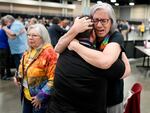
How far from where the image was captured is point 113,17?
174cm

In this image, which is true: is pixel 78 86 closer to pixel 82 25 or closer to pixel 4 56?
pixel 82 25

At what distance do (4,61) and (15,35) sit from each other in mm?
873

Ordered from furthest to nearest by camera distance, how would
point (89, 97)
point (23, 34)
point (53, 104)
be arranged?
point (23, 34), point (53, 104), point (89, 97)

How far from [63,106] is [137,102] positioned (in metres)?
0.73

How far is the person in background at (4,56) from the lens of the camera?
660 cm

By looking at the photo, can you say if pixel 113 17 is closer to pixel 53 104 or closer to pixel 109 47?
pixel 109 47

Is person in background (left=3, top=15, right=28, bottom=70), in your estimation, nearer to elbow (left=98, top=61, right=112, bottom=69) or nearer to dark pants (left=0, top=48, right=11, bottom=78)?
dark pants (left=0, top=48, right=11, bottom=78)

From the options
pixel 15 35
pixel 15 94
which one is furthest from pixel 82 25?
pixel 15 35

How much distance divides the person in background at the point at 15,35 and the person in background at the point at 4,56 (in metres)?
0.15

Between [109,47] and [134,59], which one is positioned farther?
[134,59]

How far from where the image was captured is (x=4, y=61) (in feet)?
22.7

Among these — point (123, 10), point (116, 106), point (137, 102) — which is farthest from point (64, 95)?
point (123, 10)

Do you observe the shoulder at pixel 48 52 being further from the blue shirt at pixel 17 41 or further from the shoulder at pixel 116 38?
the blue shirt at pixel 17 41

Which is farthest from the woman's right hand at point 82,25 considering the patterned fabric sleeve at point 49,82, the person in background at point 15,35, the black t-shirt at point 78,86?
the person in background at point 15,35
